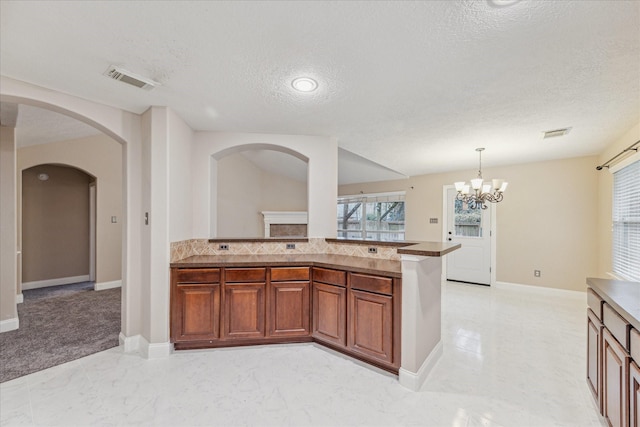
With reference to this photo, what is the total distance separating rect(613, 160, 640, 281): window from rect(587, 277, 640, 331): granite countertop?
1973 millimetres

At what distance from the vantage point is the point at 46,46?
170cm

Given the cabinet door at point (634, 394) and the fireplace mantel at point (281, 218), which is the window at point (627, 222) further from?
the fireplace mantel at point (281, 218)

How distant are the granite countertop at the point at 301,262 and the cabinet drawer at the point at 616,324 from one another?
120 cm

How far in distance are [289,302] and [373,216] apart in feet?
16.3

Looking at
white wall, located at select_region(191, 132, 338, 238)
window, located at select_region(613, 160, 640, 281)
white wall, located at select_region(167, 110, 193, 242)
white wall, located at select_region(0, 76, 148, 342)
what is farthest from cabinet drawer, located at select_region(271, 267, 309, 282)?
window, located at select_region(613, 160, 640, 281)

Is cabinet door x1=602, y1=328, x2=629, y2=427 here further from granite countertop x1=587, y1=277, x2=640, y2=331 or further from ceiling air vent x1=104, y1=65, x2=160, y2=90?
ceiling air vent x1=104, y1=65, x2=160, y2=90

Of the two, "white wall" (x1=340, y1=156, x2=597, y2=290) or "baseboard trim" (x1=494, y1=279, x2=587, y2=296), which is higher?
"white wall" (x1=340, y1=156, x2=597, y2=290)

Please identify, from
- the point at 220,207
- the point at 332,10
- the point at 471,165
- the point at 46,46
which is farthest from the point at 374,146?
the point at 220,207

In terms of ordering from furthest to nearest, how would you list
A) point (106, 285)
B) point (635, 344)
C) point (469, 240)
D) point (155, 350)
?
point (469, 240)
point (106, 285)
point (155, 350)
point (635, 344)

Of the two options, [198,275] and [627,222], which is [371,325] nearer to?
[198,275]

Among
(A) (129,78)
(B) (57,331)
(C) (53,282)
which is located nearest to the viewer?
(A) (129,78)

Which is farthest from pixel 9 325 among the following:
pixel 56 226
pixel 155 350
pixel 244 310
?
pixel 56 226

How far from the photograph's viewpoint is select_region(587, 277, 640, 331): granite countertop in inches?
51.8

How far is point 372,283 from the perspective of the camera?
7.71ft
